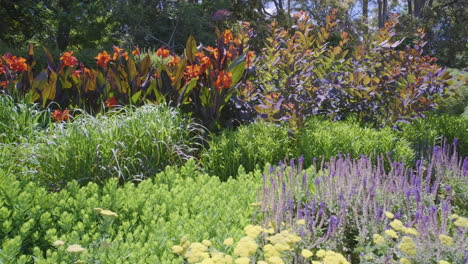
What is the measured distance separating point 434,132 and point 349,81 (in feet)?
3.42

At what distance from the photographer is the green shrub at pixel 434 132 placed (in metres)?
4.29

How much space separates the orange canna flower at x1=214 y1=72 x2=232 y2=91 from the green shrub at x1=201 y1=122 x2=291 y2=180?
600mm

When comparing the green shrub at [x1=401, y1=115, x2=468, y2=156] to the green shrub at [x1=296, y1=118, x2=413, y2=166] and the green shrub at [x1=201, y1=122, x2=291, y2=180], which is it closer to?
the green shrub at [x1=296, y1=118, x2=413, y2=166]

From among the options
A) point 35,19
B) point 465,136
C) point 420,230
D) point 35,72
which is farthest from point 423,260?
point 35,19

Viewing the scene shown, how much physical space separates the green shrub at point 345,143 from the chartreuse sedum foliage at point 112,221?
1.13m

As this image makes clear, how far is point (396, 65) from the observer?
15.4 feet

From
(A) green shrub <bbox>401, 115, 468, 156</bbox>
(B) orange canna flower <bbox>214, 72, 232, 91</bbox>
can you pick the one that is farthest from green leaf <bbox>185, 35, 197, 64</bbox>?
(A) green shrub <bbox>401, 115, 468, 156</bbox>

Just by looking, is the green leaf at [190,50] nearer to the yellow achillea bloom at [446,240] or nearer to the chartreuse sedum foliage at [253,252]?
the chartreuse sedum foliage at [253,252]

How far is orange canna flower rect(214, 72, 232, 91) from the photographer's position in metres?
4.09

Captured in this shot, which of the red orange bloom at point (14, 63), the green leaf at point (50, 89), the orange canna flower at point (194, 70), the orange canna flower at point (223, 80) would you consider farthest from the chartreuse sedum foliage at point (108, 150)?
the red orange bloom at point (14, 63)

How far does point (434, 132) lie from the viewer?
4.41 metres

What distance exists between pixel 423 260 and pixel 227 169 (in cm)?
211

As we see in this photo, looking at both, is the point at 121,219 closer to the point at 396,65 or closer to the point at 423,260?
the point at 423,260

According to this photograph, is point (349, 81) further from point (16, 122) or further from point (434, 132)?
point (16, 122)
